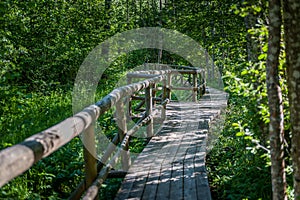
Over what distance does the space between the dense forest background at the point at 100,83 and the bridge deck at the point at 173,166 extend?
384 mm

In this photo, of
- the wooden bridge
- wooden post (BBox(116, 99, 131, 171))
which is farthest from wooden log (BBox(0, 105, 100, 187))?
wooden post (BBox(116, 99, 131, 171))

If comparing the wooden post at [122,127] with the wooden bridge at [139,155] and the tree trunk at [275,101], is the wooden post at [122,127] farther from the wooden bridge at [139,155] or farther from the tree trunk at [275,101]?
the tree trunk at [275,101]

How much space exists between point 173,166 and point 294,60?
3.13 m

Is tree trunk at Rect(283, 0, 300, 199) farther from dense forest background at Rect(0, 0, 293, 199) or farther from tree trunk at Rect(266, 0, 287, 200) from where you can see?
dense forest background at Rect(0, 0, 293, 199)

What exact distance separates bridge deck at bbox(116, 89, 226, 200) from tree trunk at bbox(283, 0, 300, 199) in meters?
1.75

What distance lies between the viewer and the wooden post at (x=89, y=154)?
3.39 meters

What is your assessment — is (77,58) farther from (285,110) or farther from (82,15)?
(285,110)

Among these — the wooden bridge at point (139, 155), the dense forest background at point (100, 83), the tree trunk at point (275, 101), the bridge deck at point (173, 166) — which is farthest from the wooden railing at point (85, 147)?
the tree trunk at point (275, 101)

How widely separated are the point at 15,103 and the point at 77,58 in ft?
25.5

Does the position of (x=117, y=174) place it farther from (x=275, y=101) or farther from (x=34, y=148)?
(x=34, y=148)

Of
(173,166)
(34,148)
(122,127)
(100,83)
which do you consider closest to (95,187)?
(34,148)

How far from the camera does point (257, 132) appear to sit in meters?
4.67

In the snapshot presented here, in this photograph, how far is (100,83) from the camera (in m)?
15.6

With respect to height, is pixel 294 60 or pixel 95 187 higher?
pixel 294 60
